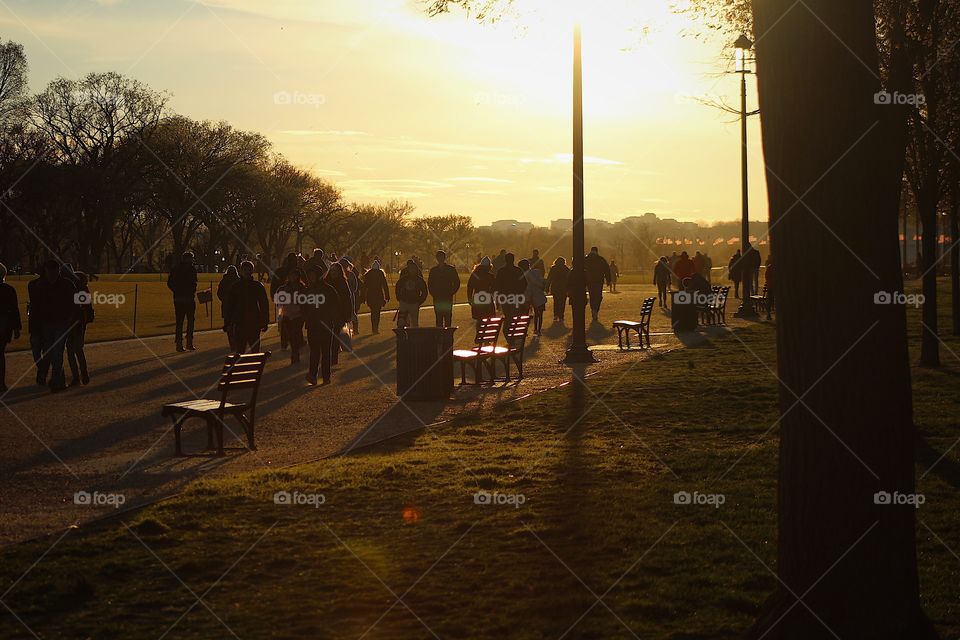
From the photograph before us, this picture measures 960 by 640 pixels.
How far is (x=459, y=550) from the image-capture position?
729cm

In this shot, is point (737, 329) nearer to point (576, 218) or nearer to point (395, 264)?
point (576, 218)

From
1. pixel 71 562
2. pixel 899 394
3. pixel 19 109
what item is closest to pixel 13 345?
pixel 71 562

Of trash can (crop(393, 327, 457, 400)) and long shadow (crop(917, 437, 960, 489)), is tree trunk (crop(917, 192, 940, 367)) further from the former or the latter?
long shadow (crop(917, 437, 960, 489))

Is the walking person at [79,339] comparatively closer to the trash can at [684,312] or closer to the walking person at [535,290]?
the walking person at [535,290]

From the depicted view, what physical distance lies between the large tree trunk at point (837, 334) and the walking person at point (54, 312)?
13168 mm

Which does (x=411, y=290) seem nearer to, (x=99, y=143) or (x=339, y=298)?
(x=339, y=298)

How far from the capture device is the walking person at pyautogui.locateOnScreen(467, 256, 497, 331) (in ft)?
84.2

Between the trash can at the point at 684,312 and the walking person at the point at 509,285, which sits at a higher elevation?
the walking person at the point at 509,285

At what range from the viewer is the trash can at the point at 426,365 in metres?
15.4

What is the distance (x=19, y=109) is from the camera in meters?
65.8

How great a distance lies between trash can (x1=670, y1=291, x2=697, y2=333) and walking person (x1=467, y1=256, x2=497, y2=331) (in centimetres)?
475

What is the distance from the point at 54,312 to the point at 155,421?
14.2ft

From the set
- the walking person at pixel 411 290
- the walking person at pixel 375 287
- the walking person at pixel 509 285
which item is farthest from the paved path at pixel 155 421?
the walking person at pixel 375 287

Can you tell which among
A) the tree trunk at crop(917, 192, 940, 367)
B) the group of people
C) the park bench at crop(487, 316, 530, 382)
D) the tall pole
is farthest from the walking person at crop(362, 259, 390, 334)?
the tree trunk at crop(917, 192, 940, 367)
